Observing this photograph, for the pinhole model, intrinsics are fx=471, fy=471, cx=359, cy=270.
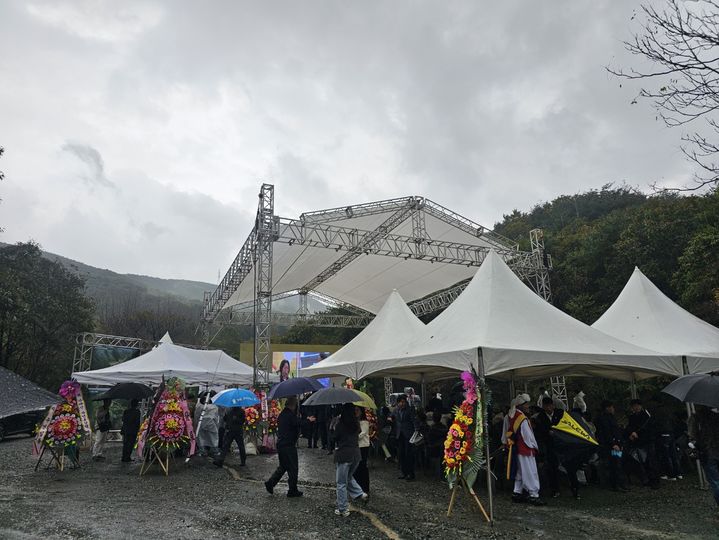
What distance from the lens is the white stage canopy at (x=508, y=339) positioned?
5848 millimetres

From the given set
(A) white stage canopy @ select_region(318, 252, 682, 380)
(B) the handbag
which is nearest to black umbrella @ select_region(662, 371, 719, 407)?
(A) white stage canopy @ select_region(318, 252, 682, 380)

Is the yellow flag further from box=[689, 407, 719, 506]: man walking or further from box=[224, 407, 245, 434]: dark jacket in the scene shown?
box=[224, 407, 245, 434]: dark jacket

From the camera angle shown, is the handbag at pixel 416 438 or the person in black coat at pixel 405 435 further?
the person in black coat at pixel 405 435

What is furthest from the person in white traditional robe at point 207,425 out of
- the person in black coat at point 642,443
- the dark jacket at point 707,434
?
the dark jacket at point 707,434

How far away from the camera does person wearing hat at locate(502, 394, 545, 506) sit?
5.71 metres

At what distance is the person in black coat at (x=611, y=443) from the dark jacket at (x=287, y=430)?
439 centimetres

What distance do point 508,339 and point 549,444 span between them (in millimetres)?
1595

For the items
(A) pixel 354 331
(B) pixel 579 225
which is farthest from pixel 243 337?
(B) pixel 579 225

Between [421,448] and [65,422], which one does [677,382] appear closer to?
[421,448]

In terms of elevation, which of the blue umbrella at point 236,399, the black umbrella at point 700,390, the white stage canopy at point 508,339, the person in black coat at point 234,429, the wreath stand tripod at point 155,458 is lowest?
the wreath stand tripod at point 155,458

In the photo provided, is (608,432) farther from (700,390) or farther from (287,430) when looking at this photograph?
(287,430)

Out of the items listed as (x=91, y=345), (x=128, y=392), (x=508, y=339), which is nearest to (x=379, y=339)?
(x=508, y=339)

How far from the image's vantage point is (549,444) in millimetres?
6293

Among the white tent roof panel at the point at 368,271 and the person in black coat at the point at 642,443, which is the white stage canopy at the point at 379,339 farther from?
the person in black coat at the point at 642,443
